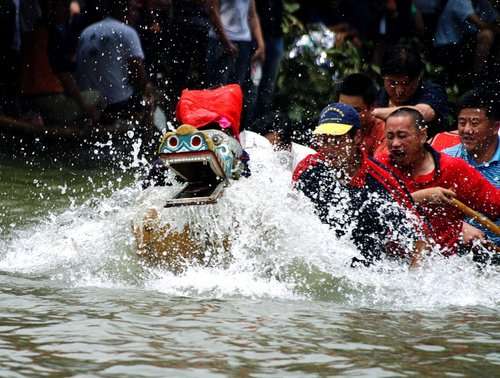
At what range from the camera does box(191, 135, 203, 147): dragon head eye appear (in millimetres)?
6453

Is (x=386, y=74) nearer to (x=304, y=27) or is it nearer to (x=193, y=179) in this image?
(x=193, y=179)

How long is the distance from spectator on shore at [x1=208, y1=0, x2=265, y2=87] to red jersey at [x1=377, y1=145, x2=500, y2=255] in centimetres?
470

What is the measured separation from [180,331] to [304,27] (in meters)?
8.37

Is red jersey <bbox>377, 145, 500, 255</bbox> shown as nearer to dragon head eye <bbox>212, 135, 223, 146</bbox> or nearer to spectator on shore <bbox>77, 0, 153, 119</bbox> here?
dragon head eye <bbox>212, 135, 223, 146</bbox>

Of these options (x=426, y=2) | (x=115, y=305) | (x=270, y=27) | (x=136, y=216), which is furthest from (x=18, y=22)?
(x=115, y=305)

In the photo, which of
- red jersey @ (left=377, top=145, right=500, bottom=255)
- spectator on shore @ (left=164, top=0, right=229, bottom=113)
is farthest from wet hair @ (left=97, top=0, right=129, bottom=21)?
red jersey @ (left=377, top=145, right=500, bottom=255)

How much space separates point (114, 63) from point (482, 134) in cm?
495

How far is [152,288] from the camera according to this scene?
261 inches

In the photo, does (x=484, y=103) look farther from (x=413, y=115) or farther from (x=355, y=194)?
(x=355, y=194)

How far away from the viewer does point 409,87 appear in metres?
8.77

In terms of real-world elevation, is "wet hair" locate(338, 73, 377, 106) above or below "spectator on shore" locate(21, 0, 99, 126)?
below

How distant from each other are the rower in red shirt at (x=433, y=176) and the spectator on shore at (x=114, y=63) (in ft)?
16.6

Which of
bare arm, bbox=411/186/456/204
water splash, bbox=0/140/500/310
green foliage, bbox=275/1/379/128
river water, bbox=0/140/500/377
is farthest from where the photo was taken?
green foliage, bbox=275/1/379/128

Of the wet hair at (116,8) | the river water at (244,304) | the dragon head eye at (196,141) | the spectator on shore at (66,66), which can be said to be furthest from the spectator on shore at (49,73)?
the dragon head eye at (196,141)
